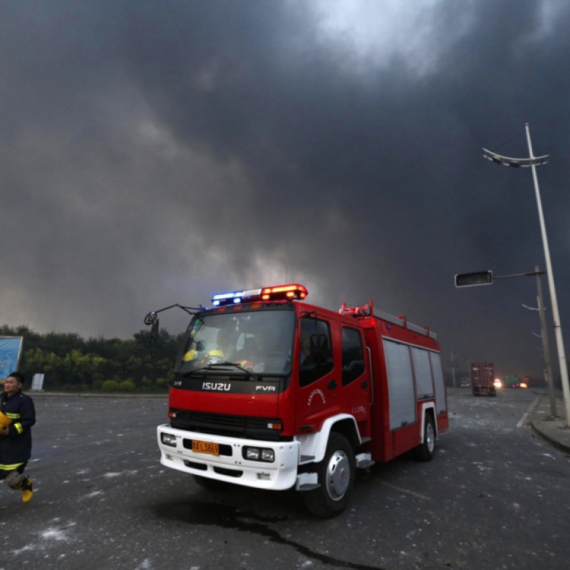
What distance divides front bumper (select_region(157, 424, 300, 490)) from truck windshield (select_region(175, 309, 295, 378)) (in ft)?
2.42

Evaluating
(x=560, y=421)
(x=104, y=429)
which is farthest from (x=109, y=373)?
(x=560, y=421)

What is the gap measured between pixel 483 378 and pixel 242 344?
37.6 metres

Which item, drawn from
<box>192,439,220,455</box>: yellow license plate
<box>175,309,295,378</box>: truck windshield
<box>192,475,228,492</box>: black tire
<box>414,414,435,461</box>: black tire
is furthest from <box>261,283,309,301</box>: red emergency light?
<box>414,414,435,461</box>: black tire

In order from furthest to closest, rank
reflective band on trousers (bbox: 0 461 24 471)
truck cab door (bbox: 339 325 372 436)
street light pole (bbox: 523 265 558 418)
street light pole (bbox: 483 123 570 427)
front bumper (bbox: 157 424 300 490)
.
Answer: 1. street light pole (bbox: 523 265 558 418)
2. street light pole (bbox: 483 123 570 427)
3. truck cab door (bbox: 339 325 372 436)
4. reflective band on trousers (bbox: 0 461 24 471)
5. front bumper (bbox: 157 424 300 490)

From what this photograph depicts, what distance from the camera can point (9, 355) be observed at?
23.0 meters

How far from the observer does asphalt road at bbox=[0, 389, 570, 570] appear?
358 centimetres

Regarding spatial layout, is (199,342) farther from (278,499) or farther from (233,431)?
(278,499)

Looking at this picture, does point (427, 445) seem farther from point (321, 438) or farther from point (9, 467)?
point (9, 467)

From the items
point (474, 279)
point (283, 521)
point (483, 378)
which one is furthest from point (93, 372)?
point (483, 378)

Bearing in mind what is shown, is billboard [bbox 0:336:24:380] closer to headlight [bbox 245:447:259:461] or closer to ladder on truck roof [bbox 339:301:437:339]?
ladder on truck roof [bbox 339:301:437:339]

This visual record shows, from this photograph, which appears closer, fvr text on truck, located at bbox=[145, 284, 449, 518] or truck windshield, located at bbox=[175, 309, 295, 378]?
fvr text on truck, located at bbox=[145, 284, 449, 518]

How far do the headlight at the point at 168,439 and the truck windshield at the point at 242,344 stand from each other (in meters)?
0.78

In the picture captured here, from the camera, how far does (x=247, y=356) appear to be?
179 inches

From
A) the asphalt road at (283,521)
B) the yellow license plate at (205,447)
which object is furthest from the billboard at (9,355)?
the yellow license plate at (205,447)
